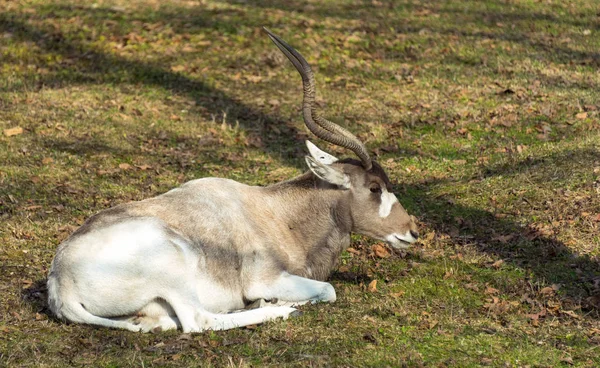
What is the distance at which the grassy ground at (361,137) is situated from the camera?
7.47m

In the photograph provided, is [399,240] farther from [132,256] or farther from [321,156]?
[132,256]

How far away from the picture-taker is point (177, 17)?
19.4 m

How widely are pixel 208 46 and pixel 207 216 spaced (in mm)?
10410

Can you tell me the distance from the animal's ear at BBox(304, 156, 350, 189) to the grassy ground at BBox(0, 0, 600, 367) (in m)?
1.03

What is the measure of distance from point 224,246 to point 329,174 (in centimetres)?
136

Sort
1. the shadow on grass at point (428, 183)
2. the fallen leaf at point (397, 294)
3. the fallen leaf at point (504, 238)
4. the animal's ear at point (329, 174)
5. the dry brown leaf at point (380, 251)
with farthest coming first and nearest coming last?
the fallen leaf at point (504, 238), the dry brown leaf at point (380, 251), the shadow on grass at point (428, 183), the animal's ear at point (329, 174), the fallen leaf at point (397, 294)

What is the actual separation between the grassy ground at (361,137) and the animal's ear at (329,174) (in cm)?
103

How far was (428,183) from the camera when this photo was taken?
40.3ft

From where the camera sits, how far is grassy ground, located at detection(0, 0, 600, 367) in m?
7.47

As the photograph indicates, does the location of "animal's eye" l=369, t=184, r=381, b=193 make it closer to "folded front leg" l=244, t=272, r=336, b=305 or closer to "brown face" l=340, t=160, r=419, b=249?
"brown face" l=340, t=160, r=419, b=249

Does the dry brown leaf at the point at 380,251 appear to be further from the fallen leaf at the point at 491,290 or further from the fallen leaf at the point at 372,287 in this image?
the fallen leaf at the point at 491,290

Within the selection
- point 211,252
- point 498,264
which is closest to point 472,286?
point 498,264

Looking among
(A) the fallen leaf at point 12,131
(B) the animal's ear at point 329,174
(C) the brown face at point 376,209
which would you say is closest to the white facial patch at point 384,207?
(C) the brown face at point 376,209

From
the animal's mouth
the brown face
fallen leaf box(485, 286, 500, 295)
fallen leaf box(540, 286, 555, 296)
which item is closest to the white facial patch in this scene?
the brown face
